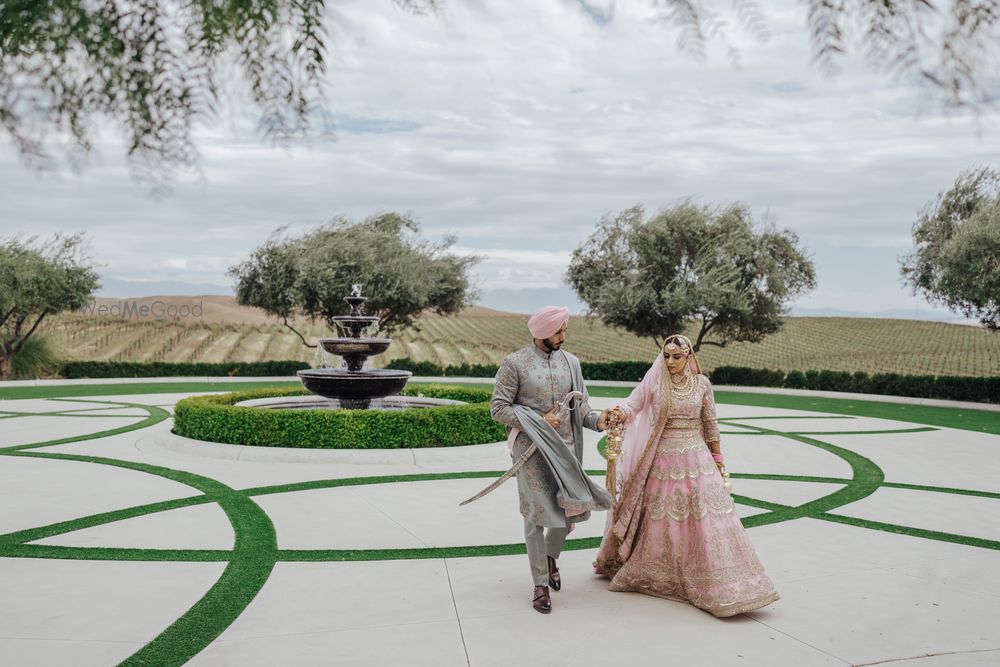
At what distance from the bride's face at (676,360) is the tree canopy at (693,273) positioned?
2258 centimetres

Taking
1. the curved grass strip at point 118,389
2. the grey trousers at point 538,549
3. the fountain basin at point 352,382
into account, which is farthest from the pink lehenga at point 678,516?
the curved grass strip at point 118,389

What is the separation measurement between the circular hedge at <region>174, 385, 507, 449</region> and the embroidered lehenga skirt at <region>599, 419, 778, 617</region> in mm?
6100

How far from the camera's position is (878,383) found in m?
23.3

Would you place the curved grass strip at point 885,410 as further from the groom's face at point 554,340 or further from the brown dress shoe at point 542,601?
the brown dress shoe at point 542,601

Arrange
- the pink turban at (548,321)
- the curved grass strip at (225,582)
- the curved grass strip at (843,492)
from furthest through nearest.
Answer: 1. the curved grass strip at (843,492)
2. the pink turban at (548,321)
3. the curved grass strip at (225,582)

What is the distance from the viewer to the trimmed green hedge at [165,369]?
1042 inches

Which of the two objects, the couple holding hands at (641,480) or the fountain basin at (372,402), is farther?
the fountain basin at (372,402)

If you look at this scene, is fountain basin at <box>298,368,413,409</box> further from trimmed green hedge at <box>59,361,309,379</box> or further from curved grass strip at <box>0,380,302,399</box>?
trimmed green hedge at <box>59,361,309,379</box>

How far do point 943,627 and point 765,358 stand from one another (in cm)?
3963

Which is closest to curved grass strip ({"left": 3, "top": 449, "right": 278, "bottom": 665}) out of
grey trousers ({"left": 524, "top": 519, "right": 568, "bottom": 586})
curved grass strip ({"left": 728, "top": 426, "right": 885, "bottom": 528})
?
grey trousers ({"left": 524, "top": 519, "right": 568, "bottom": 586})

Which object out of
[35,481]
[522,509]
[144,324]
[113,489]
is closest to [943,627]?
[522,509]

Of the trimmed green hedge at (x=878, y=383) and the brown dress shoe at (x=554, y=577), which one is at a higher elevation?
the brown dress shoe at (x=554, y=577)

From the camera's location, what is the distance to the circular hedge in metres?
10.7

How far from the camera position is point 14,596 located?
4.97m
